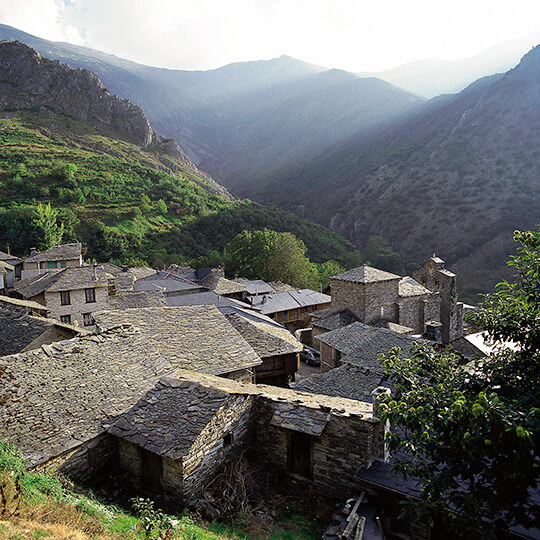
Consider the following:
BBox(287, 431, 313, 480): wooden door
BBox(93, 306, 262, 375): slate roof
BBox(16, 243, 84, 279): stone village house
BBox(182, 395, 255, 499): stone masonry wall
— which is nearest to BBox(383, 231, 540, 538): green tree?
BBox(287, 431, 313, 480): wooden door

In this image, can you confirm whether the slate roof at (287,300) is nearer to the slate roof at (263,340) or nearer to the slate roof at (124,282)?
the slate roof at (124,282)

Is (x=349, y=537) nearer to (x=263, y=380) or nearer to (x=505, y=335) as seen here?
(x=505, y=335)

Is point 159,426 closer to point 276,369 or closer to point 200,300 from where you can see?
point 276,369

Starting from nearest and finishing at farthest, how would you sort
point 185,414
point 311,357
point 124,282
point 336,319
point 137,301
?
point 185,414 < point 137,301 < point 336,319 < point 311,357 < point 124,282

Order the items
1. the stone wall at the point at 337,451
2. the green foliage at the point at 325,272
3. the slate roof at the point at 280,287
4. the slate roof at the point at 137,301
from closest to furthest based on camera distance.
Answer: the stone wall at the point at 337,451 < the slate roof at the point at 137,301 < the slate roof at the point at 280,287 < the green foliage at the point at 325,272

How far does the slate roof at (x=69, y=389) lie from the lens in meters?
7.73

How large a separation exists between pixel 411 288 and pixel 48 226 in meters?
50.6

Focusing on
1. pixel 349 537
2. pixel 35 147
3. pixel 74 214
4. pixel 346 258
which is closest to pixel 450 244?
pixel 346 258

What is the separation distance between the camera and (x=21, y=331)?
11.9 metres

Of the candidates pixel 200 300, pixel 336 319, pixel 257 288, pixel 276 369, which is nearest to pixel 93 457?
pixel 276 369

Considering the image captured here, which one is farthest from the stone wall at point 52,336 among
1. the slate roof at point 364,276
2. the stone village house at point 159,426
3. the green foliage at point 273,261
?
the green foliage at point 273,261

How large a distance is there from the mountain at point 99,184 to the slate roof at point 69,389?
51707 millimetres

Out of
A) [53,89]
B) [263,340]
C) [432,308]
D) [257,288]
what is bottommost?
[257,288]

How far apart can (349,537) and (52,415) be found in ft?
22.1
